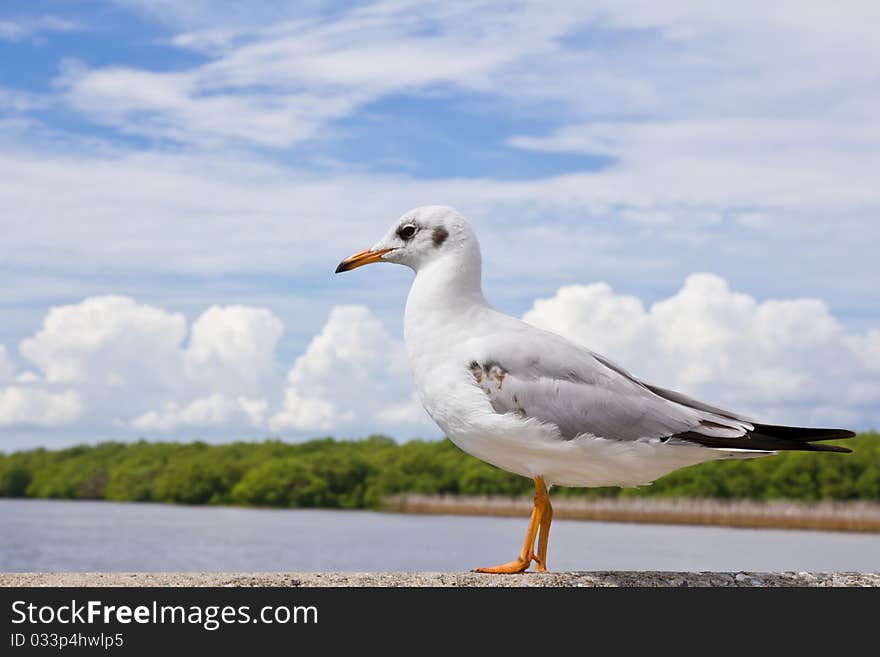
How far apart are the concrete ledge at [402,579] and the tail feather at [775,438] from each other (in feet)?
3.11

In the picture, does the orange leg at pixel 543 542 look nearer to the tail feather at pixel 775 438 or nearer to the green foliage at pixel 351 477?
the tail feather at pixel 775 438

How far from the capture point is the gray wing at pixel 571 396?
6.64 meters

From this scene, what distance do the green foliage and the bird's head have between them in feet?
113

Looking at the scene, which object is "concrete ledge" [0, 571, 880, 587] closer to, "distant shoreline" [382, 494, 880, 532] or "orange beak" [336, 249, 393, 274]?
"orange beak" [336, 249, 393, 274]

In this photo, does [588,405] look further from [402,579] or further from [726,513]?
[726,513]

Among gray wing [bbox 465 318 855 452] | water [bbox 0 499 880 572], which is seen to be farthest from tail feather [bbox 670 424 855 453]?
water [bbox 0 499 880 572]

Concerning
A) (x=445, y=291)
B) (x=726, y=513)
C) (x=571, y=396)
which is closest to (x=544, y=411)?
(x=571, y=396)

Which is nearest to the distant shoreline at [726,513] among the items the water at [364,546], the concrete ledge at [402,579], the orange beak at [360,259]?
the water at [364,546]

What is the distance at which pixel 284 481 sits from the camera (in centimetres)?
7206

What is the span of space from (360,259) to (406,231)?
1.35 ft

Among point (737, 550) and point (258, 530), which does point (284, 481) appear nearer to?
point (258, 530)

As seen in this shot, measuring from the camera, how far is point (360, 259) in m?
7.41
